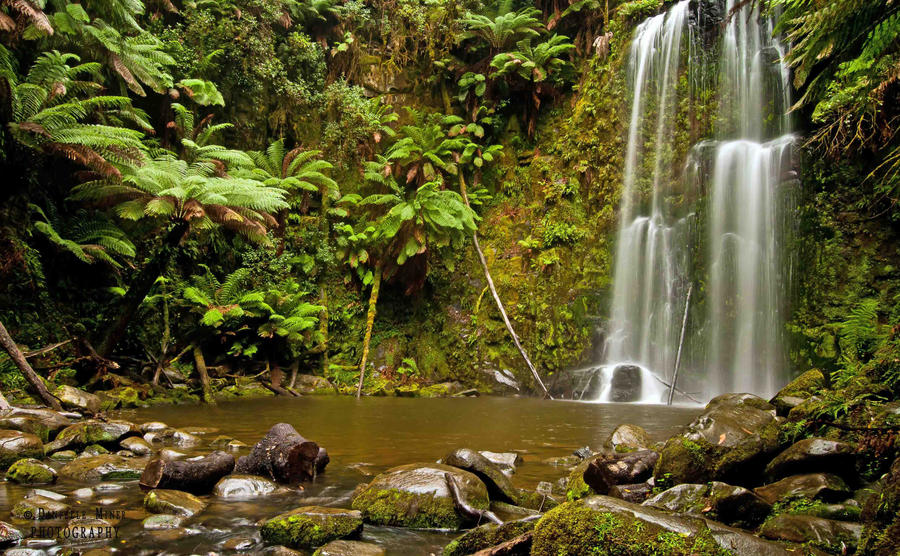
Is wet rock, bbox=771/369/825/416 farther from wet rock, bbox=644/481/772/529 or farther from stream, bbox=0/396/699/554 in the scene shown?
wet rock, bbox=644/481/772/529

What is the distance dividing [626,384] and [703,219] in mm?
3983

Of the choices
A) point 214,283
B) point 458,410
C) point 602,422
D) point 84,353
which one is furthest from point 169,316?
point 602,422

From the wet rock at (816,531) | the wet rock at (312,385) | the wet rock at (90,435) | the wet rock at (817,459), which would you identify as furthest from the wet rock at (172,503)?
the wet rock at (312,385)

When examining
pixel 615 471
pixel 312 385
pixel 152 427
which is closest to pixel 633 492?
pixel 615 471

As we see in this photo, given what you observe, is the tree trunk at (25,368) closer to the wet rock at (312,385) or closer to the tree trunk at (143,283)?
the tree trunk at (143,283)

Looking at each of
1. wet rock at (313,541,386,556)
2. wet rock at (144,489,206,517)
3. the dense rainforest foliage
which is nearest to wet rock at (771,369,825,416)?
the dense rainforest foliage

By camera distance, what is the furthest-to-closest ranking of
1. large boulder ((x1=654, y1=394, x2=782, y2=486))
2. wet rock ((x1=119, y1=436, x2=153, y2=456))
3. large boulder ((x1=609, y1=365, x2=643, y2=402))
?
large boulder ((x1=609, y1=365, x2=643, y2=402)) < wet rock ((x1=119, y1=436, x2=153, y2=456)) < large boulder ((x1=654, y1=394, x2=782, y2=486))

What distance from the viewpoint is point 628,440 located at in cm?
508

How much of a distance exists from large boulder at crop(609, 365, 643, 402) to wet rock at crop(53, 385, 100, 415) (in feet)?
28.1

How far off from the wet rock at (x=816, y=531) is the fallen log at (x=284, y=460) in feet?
10.6

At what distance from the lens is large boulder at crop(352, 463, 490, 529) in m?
3.29

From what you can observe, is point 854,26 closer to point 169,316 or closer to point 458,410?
point 458,410

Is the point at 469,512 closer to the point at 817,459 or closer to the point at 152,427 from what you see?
the point at 817,459

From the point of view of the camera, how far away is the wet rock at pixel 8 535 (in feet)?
8.80
